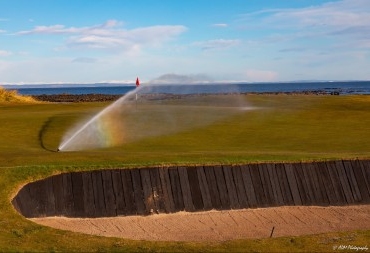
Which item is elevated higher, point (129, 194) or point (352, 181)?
point (129, 194)

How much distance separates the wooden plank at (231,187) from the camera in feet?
54.6

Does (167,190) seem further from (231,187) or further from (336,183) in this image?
(336,183)

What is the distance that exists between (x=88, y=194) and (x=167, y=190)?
2.59 metres

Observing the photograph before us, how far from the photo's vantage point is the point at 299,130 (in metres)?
29.5

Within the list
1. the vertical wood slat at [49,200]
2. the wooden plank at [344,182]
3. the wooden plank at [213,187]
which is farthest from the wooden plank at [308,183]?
the vertical wood slat at [49,200]

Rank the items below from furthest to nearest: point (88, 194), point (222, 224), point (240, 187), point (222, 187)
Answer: point (240, 187)
point (222, 187)
point (88, 194)
point (222, 224)

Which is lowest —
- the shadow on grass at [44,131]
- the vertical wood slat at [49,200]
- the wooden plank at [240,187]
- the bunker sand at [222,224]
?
the bunker sand at [222,224]

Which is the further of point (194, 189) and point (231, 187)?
point (231, 187)

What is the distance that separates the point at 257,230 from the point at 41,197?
6.86m

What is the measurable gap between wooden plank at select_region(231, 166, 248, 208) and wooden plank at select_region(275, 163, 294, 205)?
1389 mm

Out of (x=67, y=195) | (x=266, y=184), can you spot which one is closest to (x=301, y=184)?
(x=266, y=184)

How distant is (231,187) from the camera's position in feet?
55.9

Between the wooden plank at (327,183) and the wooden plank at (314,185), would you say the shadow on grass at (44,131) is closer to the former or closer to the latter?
the wooden plank at (314,185)

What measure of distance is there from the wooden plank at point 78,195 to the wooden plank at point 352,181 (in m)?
9.42
